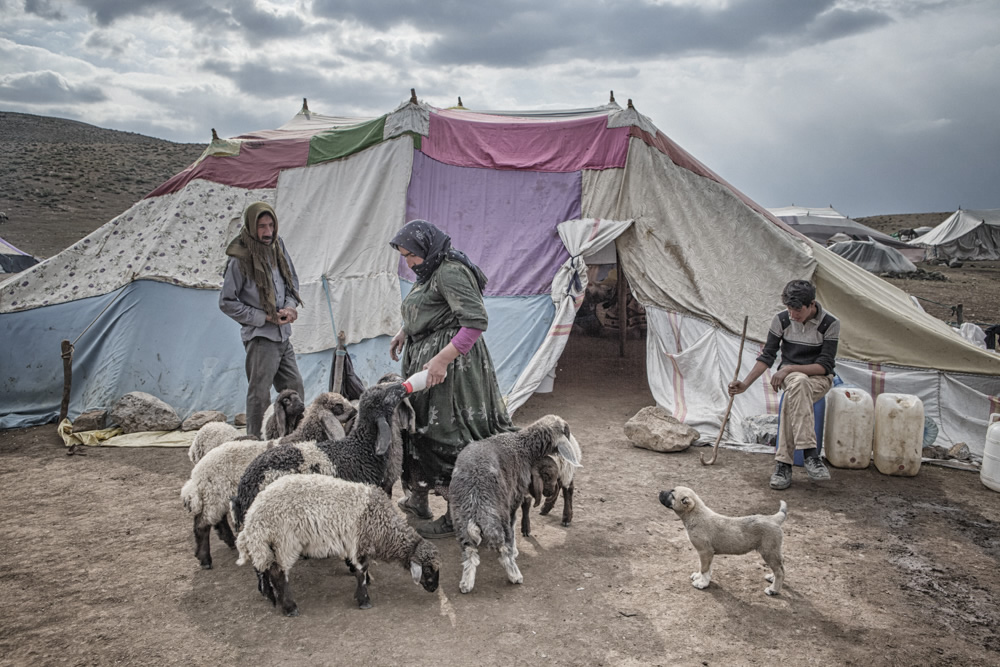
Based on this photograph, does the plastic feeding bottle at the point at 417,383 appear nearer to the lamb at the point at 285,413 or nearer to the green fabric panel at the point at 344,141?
the lamb at the point at 285,413

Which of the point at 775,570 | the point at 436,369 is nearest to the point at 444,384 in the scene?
the point at 436,369

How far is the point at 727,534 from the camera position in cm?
363

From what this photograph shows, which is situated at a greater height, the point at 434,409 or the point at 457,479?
the point at 434,409

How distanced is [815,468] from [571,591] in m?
2.70

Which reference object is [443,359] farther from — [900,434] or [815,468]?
[900,434]

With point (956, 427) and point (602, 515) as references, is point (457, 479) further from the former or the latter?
point (956, 427)

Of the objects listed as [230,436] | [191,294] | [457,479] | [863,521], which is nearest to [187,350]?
[191,294]

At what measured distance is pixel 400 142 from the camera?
730cm

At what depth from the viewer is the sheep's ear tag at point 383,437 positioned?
3701 mm

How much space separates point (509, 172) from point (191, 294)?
3869 mm

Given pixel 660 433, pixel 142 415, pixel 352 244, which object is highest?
pixel 352 244

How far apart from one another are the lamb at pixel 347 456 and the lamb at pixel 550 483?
98cm

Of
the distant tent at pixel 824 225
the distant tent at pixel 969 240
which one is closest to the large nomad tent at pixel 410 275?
the distant tent at pixel 824 225

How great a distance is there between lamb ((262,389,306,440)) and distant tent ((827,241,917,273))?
2439 cm
